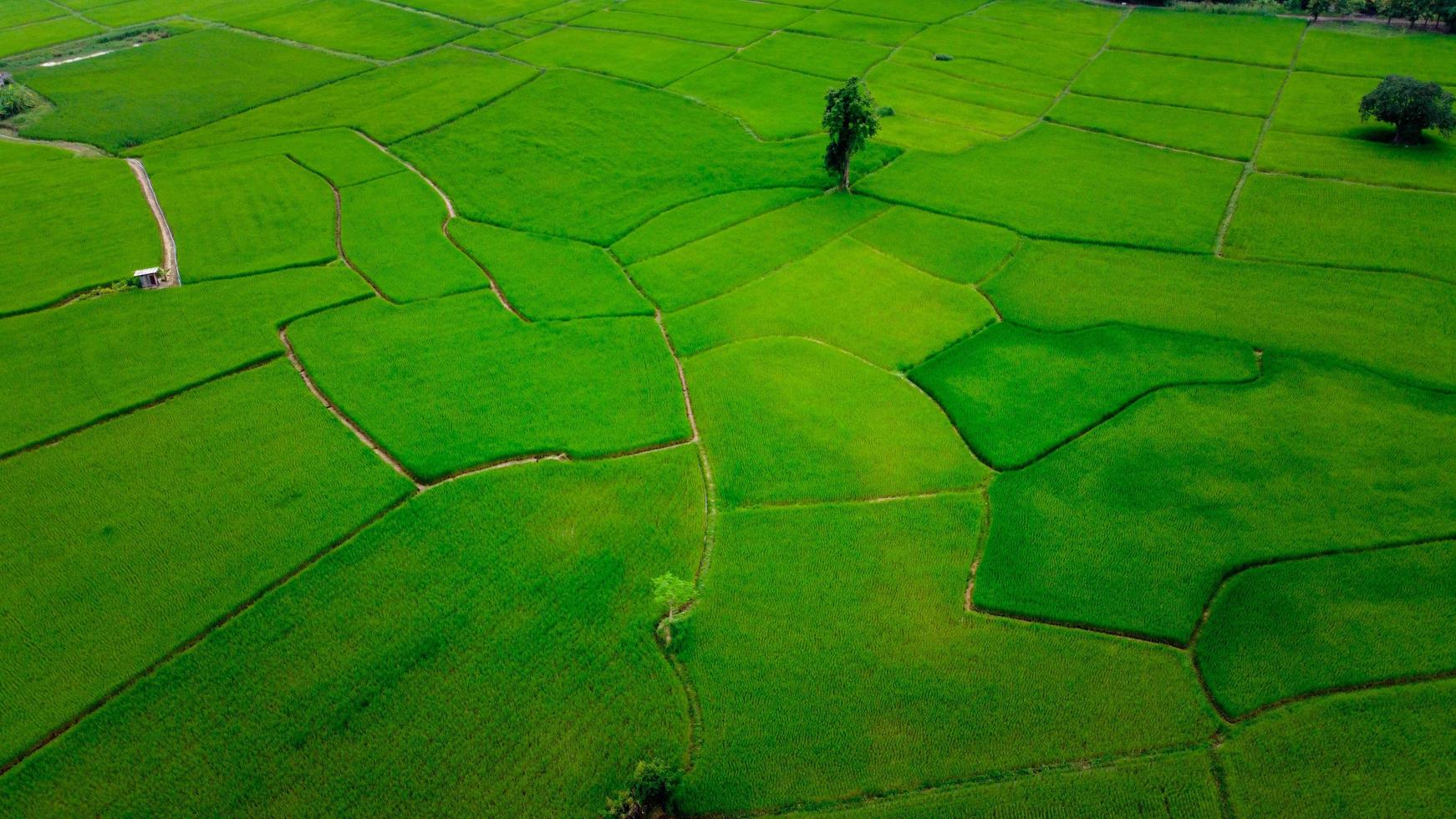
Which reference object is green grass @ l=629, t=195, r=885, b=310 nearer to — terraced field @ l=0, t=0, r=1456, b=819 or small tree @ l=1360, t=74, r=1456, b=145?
terraced field @ l=0, t=0, r=1456, b=819

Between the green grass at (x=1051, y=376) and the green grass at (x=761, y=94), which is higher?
the green grass at (x=761, y=94)

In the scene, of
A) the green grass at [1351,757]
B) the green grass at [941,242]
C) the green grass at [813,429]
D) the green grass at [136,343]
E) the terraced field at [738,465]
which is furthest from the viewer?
the green grass at [941,242]

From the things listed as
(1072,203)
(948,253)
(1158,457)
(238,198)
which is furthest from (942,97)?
(238,198)

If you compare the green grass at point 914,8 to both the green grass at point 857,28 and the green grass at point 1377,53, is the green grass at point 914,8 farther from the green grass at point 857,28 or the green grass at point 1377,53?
the green grass at point 1377,53

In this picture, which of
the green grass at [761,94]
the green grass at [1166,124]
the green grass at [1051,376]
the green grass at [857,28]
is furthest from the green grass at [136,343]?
the green grass at [857,28]

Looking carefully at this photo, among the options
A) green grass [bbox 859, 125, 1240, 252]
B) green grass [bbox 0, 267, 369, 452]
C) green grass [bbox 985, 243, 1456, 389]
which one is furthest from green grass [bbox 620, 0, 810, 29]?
green grass [bbox 0, 267, 369, 452]

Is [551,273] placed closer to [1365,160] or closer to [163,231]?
[163,231]

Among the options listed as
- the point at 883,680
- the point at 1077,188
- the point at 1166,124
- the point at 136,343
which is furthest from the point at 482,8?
the point at 883,680
